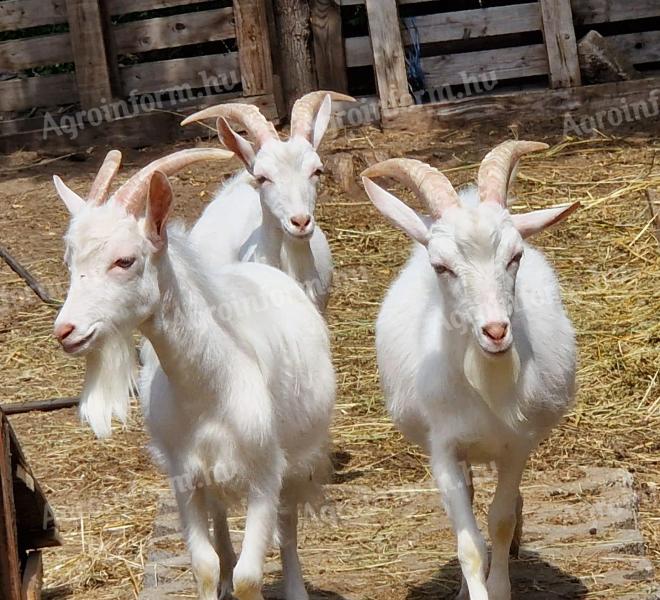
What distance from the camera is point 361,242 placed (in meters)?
9.23

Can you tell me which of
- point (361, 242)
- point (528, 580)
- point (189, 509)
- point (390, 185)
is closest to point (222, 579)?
point (189, 509)

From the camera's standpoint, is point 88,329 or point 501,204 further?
point 501,204

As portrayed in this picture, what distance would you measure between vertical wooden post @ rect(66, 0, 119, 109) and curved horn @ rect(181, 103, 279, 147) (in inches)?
197

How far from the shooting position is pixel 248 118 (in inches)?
261

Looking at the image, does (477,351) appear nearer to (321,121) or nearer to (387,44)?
(321,121)

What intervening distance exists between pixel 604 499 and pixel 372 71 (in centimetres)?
687

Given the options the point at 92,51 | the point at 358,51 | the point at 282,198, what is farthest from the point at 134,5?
the point at 282,198

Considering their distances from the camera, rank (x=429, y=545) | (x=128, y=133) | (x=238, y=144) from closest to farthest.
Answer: (x=429, y=545) < (x=238, y=144) < (x=128, y=133)

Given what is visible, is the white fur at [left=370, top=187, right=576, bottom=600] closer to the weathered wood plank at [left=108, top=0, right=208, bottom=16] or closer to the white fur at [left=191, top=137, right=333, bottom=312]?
the white fur at [left=191, top=137, right=333, bottom=312]

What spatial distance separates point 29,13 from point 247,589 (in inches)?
329

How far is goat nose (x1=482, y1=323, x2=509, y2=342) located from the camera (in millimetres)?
4094

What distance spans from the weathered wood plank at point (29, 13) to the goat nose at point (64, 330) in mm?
8287

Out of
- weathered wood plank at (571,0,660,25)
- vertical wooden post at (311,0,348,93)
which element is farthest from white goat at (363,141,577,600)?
weathered wood plank at (571,0,660,25)

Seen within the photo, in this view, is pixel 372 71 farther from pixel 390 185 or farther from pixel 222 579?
pixel 222 579
